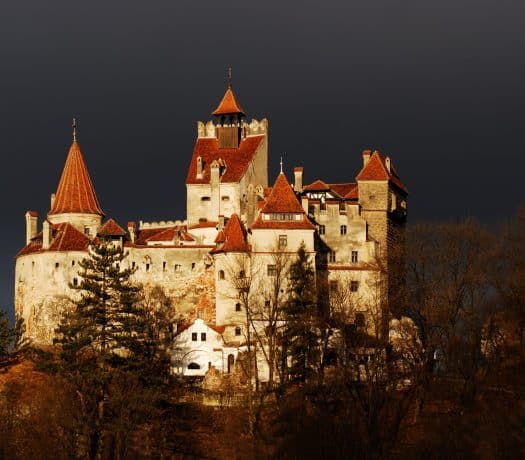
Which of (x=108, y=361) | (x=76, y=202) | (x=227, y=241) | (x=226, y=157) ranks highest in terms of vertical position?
(x=226, y=157)

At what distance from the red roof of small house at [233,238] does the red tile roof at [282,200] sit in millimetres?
2511

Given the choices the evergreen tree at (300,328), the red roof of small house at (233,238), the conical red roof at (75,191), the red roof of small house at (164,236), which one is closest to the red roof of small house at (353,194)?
the red roof of small house at (233,238)

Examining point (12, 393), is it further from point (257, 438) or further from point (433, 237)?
point (433, 237)

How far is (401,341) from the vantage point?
101 meters

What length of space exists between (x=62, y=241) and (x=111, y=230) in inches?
133

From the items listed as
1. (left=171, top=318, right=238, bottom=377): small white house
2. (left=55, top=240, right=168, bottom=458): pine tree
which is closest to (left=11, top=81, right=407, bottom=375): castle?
(left=171, top=318, right=238, bottom=377): small white house

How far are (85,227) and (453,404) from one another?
A: 102 ft

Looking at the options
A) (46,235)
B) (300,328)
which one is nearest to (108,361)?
(300,328)

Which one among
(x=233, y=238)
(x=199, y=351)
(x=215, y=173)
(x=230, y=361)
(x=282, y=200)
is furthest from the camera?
(x=215, y=173)

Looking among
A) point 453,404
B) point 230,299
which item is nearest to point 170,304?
point 230,299

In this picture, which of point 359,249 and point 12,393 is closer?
point 12,393

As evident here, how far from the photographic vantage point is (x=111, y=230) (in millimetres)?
109562

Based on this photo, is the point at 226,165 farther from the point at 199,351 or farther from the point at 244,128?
the point at 199,351

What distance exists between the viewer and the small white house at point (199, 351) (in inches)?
4013
